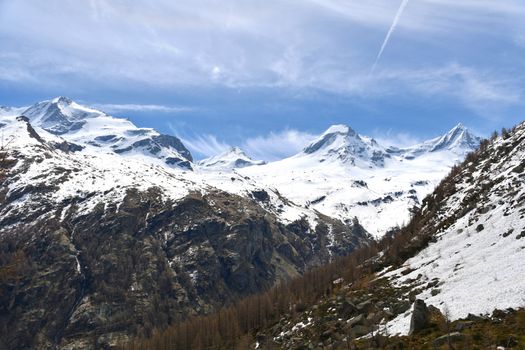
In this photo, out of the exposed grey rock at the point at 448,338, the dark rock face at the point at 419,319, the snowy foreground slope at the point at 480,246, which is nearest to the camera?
the exposed grey rock at the point at 448,338

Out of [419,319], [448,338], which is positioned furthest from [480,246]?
[448,338]

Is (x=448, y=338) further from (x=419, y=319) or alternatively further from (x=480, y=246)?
(x=480, y=246)

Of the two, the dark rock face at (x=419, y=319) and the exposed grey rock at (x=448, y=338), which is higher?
the dark rock face at (x=419, y=319)

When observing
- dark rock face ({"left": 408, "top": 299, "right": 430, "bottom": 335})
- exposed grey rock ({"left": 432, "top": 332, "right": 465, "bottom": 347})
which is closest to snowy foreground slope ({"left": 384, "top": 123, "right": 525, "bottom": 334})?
dark rock face ({"left": 408, "top": 299, "right": 430, "bottom": 335})

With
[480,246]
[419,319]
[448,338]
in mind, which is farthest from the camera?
[480,246]

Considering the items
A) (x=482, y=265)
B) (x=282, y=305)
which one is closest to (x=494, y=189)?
(x=482, y=265)

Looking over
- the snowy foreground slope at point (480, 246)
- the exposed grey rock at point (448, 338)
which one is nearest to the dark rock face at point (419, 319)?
the snowy foreground slope at point (480, 246)

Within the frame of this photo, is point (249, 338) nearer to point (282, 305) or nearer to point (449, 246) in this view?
point (282, 305)

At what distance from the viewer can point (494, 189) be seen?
8500 centimetres

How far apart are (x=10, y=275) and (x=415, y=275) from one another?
53499 millimetres

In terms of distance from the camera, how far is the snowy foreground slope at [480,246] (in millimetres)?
→ 44625

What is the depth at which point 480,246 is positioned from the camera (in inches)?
2571

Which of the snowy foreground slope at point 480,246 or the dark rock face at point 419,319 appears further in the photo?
the snowy foreground slope at point 480,246

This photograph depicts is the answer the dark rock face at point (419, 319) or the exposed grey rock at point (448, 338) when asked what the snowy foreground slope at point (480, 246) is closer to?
the dark rock face at point (419, 319)
